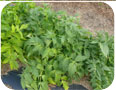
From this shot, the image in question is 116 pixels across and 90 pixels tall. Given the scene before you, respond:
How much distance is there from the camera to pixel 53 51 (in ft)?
8.13

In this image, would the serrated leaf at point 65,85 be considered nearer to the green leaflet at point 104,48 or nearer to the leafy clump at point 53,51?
the leafy clump at point 53,51

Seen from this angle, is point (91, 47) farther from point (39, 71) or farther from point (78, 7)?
point (78, 7)

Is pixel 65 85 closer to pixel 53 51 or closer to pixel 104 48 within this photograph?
pixel 53 51

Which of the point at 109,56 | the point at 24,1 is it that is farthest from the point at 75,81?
the point at 24,1

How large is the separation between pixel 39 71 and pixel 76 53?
56 centimetres

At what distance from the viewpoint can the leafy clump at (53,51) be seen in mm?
2443

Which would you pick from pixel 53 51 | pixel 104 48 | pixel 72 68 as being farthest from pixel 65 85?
pixel 104 48

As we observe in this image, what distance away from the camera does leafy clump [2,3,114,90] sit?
8.02 ft

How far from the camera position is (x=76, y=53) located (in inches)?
104

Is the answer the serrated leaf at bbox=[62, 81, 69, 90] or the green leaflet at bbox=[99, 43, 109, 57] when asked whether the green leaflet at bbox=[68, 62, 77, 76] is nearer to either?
the serrated leaf at bbox=[62, 81, 69, 90]

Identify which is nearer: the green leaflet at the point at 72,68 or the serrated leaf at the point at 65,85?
the green leaflet at the point at 72,68

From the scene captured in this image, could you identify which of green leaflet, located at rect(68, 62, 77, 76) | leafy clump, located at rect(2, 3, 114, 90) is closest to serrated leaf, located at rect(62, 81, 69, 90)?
leafy clump, located at rect(2, 3, 114, 90)

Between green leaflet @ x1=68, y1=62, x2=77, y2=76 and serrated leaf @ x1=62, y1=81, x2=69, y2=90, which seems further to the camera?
serrated leaf @ x1=62, y1=81, x2=69, y2=90

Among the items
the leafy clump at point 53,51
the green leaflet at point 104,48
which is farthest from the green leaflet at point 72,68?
the green leaflet at point 104,48
